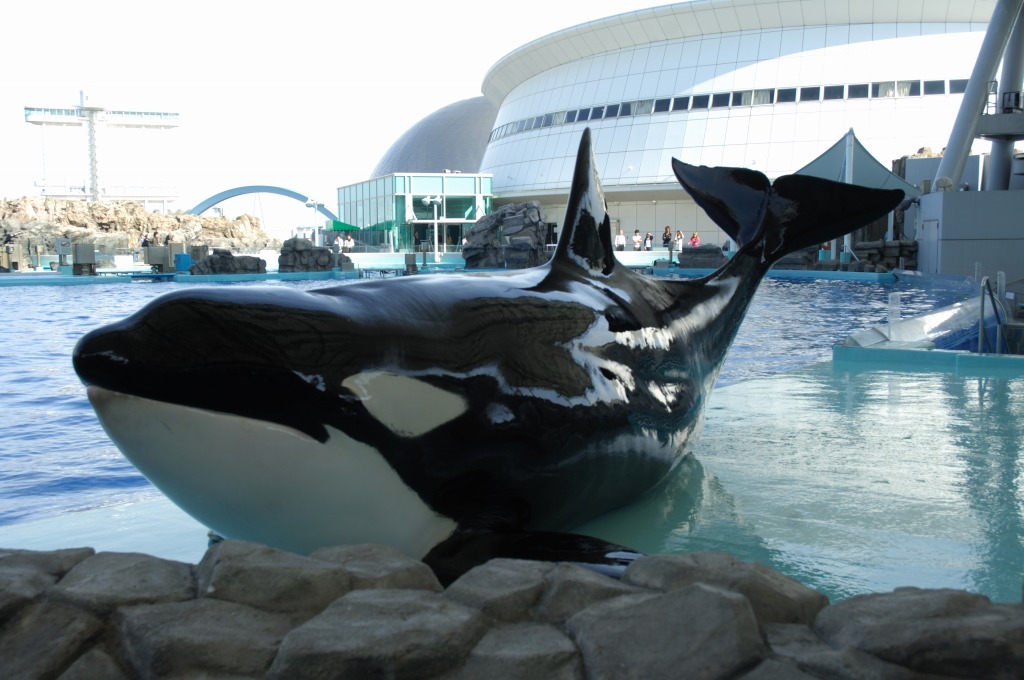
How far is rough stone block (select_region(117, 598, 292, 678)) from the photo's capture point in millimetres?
1319

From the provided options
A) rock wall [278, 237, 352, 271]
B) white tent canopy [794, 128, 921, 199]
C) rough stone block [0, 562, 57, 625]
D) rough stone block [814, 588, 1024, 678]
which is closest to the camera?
rough stone block [814, 588, 1024, 678]

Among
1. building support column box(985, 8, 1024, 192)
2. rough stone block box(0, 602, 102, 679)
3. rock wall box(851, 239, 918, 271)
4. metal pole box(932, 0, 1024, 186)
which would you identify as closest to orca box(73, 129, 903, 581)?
rough stone block box(0, 602, 102, 679)

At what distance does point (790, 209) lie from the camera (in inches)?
169

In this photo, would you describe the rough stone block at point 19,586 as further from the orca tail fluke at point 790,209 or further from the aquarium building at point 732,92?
the aquarium building at point 732,92

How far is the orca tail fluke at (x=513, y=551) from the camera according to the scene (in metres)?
2.11

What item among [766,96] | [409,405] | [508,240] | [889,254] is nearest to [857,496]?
[409,405]

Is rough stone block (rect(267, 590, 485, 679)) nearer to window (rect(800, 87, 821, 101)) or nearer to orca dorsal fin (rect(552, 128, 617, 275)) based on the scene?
orca dorsal fin (rect(552, 128, 617, 275))

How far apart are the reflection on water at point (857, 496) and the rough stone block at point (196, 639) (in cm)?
159

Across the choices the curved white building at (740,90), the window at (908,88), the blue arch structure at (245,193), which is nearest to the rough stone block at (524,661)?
the curved white building at (740,90)

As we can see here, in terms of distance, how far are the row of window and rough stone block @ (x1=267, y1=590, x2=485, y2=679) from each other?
42.8m

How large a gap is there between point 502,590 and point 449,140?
6988cm

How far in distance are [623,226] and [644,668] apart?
44892 mm

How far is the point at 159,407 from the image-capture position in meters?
1.74

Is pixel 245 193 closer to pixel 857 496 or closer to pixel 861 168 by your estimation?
pixel 861 168
